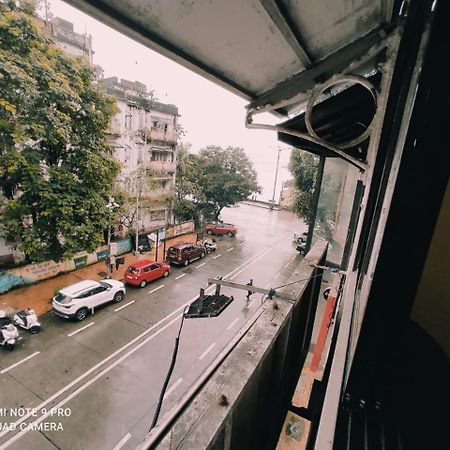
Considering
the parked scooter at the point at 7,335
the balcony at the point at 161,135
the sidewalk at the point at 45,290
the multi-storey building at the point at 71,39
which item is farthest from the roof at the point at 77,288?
the balcony at the point at 161,135

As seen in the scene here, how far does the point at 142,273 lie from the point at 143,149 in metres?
10.6

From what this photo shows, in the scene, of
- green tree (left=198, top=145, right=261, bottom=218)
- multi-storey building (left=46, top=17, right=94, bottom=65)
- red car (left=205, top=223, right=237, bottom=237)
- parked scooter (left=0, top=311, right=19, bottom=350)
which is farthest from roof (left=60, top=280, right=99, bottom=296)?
red car (left=205, top=223, right=237, bottom=237)

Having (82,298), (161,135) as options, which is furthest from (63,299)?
(161,135)

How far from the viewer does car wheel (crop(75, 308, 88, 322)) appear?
11.3m

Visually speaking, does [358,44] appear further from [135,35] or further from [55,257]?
[55,257]

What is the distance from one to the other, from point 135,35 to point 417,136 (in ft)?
5.47

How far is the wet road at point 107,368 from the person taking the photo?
276 inches

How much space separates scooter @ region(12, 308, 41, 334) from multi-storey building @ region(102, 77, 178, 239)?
302 inches

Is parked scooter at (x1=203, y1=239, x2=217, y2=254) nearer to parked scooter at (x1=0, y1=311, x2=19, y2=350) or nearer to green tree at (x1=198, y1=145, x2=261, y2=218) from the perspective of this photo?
green tree at (x1=198, y1=145, x2=261, y2=218)

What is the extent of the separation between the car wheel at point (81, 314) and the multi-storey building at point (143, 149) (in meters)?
6.75

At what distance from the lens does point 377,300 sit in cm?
131

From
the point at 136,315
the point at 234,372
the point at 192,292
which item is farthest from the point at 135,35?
the point at 192,292

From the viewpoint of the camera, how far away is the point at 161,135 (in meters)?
21.5

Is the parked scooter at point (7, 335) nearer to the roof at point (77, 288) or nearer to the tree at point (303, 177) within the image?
the roof at point (77, 288)
